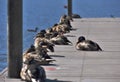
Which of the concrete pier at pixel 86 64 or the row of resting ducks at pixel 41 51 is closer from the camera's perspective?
the row of resting ducks at pixel 41 51

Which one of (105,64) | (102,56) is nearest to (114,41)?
(102,56)

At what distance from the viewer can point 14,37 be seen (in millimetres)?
18656

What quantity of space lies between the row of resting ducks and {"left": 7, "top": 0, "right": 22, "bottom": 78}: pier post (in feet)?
1.34

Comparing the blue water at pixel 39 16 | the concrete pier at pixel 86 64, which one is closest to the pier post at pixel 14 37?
the concrete pier at pixel 86 64

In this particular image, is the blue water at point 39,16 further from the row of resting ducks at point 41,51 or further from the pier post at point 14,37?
the pier post at point 14,37

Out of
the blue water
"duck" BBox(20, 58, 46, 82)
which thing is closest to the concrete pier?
"duck" BBox(20, 58, 46, 82)

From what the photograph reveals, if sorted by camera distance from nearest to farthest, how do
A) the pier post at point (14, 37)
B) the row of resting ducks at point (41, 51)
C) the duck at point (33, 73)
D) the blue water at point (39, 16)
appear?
1. the duck at point (33, 73)
2. the row of resting ducks at point (41, 51)
3. the pier post at point (14, 37)
4. the blue water at point (39, 16)

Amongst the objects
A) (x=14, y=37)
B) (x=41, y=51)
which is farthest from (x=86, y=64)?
(x=14, y=37)

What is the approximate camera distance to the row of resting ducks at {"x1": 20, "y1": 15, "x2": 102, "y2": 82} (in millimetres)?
17094

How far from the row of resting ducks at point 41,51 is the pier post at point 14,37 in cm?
41

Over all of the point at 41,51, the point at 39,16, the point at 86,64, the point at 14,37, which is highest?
the point at 39,16

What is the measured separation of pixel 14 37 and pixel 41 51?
3.85 metres

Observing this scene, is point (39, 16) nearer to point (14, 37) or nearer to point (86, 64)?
point (86, 64)

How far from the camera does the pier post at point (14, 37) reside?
60.9 feet
